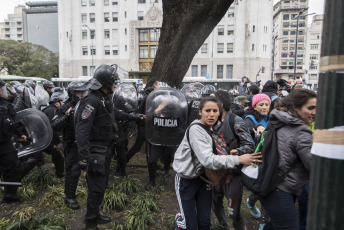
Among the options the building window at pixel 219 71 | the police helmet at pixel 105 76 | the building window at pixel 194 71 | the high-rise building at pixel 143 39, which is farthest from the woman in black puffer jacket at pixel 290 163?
the building window at pixel 219 71

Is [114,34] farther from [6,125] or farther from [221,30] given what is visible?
[6,125]

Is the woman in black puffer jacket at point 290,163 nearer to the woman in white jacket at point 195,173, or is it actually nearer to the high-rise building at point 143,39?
the woman in white jacket at point 195,173

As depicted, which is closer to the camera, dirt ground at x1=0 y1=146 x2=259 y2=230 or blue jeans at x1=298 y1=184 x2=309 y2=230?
blue jeans at x1=298 y1=184 x2=309 y2=230

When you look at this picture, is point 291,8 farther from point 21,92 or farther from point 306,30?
point 21,92

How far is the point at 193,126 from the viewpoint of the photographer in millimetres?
2697

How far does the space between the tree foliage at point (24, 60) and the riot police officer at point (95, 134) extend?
50.3 meters

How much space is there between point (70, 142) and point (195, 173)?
2596 millimetres

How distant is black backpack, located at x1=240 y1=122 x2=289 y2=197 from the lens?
2.26 meters

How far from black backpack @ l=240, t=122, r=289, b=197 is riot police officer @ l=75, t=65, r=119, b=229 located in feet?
6.36

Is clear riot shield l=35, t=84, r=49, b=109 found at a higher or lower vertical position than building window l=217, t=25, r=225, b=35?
lower

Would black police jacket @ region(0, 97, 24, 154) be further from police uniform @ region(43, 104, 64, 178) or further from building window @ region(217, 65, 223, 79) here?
building window @ region(217, 65, 223, 79)

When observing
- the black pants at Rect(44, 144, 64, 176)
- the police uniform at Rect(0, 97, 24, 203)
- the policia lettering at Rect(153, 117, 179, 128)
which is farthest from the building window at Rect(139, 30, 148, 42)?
the police uniform at Rect(0, 97, 24, 203)

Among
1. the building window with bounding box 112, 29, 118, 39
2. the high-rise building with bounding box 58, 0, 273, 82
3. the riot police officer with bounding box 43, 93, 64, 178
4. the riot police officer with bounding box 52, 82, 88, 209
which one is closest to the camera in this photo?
Result: the riot police officer with bounding box 52, 82, 88, 209

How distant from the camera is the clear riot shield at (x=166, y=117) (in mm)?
4512
